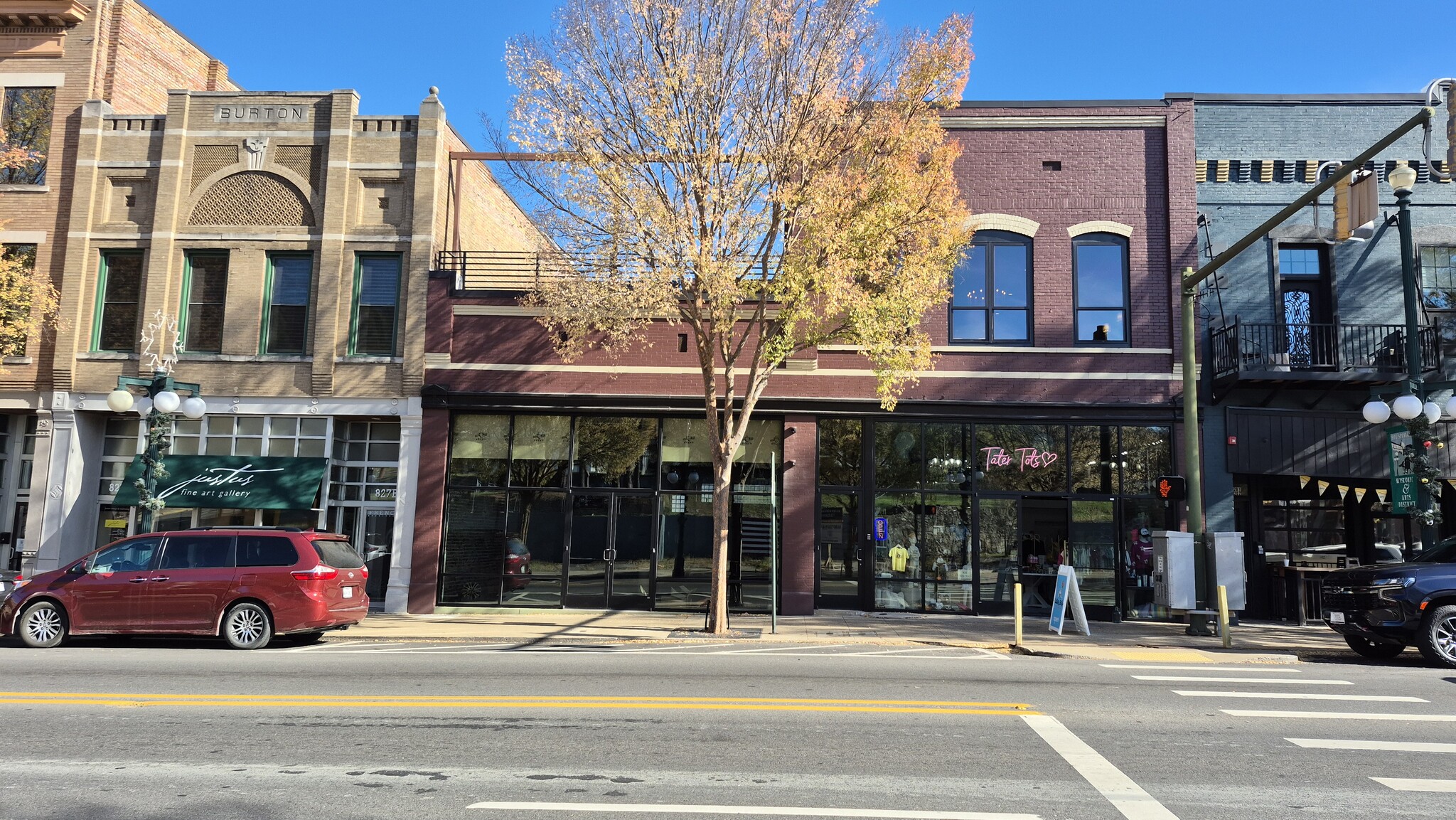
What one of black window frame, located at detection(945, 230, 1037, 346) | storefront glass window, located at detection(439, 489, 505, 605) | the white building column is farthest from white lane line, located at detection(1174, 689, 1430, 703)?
the white building column

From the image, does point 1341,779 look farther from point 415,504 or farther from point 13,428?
point 13,428

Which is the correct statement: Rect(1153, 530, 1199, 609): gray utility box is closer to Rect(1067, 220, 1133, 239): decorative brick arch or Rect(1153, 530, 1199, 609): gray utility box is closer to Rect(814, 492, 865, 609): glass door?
Rect(814, 492, 865, 609): glass door

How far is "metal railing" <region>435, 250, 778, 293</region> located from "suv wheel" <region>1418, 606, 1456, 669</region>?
1010 cm

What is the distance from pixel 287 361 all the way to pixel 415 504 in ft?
12.9

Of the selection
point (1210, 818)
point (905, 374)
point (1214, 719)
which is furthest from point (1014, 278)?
point (1210, 818)

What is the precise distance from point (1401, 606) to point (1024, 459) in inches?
254

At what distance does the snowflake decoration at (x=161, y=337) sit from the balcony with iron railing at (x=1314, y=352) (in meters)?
20.0

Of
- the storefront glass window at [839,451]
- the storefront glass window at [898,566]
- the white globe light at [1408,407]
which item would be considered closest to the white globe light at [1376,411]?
the white globe light at [1408,407]

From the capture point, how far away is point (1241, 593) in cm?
1463

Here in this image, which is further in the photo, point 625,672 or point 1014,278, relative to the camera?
point 1014,278

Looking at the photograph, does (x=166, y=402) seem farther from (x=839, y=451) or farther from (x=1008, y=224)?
(x=1008, y=224)

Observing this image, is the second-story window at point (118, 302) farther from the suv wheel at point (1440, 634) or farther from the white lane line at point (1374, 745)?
the suv wheel at point (1440, 634)

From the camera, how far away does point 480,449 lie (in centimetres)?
1806

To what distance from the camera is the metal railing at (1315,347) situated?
54.9 ft
